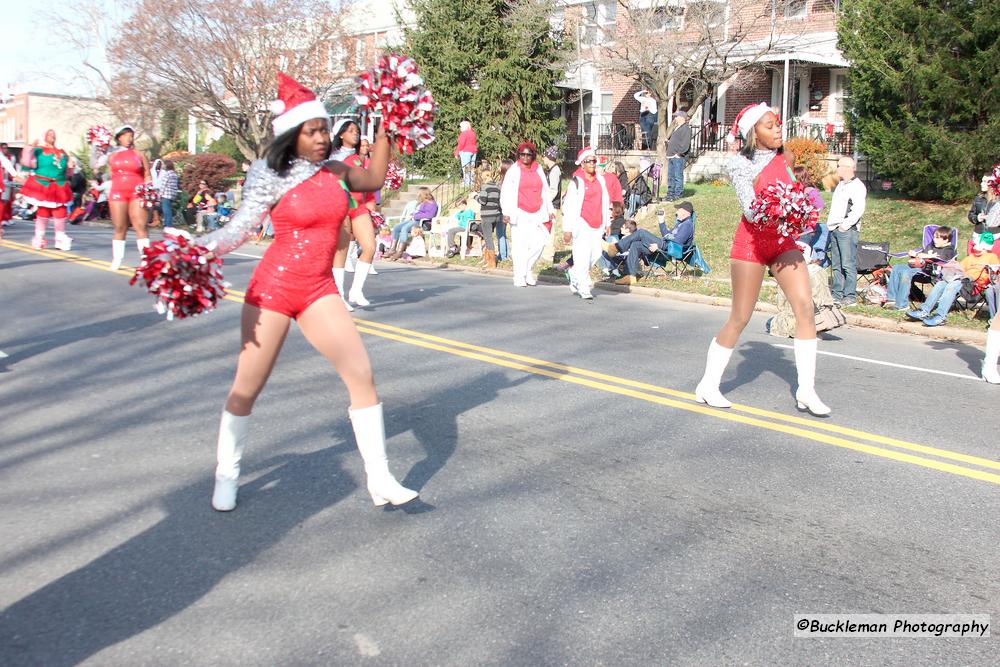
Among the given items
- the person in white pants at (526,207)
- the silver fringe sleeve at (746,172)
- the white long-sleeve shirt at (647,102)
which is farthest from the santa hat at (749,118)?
the white long-sleeve shirt at (647,102)

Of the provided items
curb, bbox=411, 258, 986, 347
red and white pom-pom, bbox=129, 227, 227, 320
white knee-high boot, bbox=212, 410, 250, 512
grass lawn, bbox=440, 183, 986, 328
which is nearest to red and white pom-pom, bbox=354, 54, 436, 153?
red and white pom-pom, bbox=129, 227, 227, 320

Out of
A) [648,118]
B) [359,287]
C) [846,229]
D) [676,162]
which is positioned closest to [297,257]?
[359,287]

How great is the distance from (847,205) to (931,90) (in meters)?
7.22

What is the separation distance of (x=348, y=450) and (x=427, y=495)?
99 cm

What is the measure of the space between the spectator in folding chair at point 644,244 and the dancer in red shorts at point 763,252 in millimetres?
8349

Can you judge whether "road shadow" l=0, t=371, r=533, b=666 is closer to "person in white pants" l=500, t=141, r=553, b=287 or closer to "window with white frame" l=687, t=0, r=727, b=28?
"person in white pants" l=500, t=141, r=553, b=287

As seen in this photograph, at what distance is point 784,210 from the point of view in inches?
251

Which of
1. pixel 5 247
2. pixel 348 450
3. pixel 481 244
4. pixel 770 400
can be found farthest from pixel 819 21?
pixel 348 450

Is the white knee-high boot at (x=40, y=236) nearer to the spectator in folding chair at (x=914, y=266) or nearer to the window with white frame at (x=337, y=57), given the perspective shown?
the spectator in folding chair at (x=914, y=266)

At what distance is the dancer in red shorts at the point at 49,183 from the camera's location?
17531 millimetres

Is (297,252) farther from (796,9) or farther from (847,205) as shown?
(796,9)

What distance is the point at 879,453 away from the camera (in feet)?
19.9

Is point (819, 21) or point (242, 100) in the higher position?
point (819, 21)

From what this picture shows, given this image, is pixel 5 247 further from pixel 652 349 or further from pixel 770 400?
pixel 770 400
